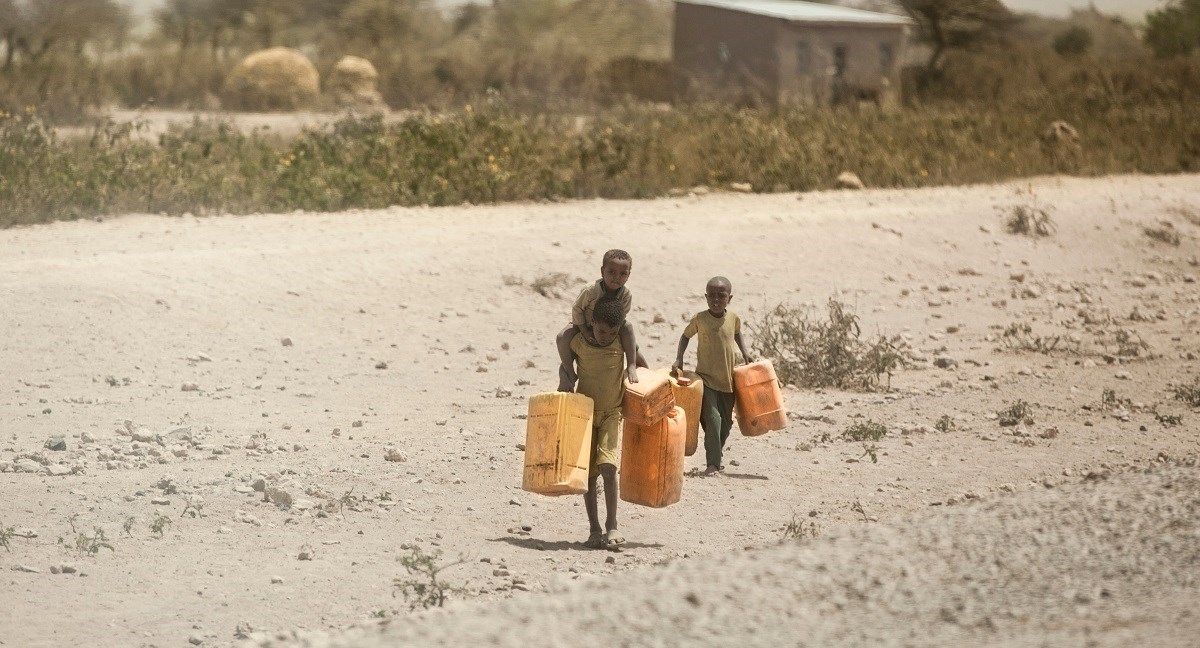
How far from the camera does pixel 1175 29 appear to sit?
42812 millimetres

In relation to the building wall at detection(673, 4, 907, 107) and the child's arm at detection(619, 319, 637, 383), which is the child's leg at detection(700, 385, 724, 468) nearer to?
the child's arm at detection(619, 319, 637, 383)

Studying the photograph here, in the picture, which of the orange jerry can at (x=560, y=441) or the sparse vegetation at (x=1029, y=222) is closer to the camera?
the orange jerry can at (x=560, y=441)

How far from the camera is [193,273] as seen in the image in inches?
407

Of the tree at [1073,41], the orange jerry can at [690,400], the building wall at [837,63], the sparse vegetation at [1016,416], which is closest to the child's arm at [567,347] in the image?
the orange jerry can at [690,400]

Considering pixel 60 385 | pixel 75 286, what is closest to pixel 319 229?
pixel 75 286

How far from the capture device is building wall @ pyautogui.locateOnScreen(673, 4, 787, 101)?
24.5 meters

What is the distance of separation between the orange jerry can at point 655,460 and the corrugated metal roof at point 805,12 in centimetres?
1901

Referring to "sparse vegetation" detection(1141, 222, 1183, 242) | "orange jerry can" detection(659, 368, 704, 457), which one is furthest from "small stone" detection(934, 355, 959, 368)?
"sparse vegetation" detection(1141, 222, 1183, 242)

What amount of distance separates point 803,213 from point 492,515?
8.35 metres

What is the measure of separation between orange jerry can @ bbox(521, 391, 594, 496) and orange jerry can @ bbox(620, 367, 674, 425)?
0.22 m

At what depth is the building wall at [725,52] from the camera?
24.5m

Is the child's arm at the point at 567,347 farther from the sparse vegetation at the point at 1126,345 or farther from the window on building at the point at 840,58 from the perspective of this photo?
the window on building at the point at 840,58

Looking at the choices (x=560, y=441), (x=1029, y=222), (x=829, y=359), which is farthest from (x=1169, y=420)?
(x=1029, y=222)

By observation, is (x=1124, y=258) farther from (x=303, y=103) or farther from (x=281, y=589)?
(x=303, y=103)
